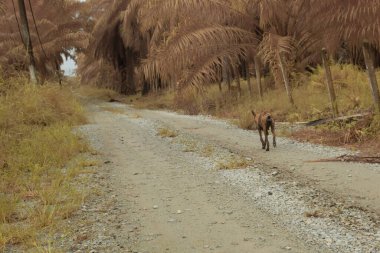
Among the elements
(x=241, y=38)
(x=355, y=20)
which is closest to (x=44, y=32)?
(x=241, y=38)

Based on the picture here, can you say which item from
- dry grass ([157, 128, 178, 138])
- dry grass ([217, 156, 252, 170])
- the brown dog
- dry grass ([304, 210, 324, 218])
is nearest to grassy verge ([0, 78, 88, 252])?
dry grass ([217, 156, 252, 170])

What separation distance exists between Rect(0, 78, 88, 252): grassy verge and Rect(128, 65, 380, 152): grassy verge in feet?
12.1

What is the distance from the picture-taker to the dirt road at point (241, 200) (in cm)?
405

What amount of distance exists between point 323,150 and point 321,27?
A: 2290 millimetres

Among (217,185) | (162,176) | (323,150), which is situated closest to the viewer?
(217,185)

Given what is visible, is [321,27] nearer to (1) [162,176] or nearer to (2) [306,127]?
(2) [306,127]

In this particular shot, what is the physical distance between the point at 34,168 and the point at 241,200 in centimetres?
385

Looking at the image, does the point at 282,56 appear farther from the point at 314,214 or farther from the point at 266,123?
the point at 314,214

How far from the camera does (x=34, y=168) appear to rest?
7.39 metres

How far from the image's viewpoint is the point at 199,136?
10.7m

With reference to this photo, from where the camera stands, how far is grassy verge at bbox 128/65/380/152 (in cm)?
853

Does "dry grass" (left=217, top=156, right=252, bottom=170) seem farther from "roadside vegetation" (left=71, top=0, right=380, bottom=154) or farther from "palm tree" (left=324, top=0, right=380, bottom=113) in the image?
"palm tree" (left=324, top=0, right=380, bottom=113)

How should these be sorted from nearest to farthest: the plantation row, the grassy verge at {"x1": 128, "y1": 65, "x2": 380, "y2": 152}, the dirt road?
1. the dirt road
2. the plantation row
3. the grassy verge at {"x1": 128, "y1": 65, "x2": 380, "y2": 152}

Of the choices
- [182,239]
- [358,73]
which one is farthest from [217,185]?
[358,73]
